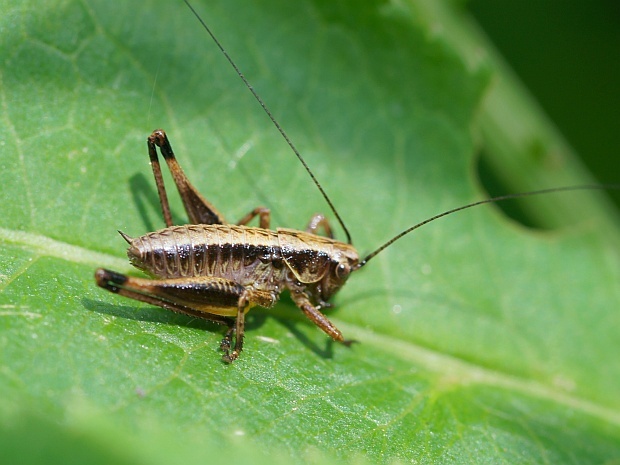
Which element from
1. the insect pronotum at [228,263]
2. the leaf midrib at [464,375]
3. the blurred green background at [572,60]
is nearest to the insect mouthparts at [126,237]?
the insect pronotum at [228,263]

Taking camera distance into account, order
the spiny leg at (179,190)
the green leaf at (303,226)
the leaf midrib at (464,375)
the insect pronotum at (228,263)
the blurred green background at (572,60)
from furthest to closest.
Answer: the blurred green background at (572,60) < the leaf midrib at (464,375) < the spiny leg at (179,190) < the insect pronotum at (228,263) < the green leaf at (303,226)

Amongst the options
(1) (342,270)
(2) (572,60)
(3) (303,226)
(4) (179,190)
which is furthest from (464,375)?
(2) (572,60)

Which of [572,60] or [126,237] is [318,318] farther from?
[572,60]

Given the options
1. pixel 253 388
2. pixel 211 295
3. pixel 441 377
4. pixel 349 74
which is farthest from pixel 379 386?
pixel 349 74

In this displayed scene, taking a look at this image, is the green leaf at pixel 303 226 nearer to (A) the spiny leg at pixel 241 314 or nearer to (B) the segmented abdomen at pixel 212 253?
(A) the spiny leg at pixel 241 314

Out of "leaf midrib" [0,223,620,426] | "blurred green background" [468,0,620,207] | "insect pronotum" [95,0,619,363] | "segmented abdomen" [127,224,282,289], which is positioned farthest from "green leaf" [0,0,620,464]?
"blurred green background" [468,0,620,207]

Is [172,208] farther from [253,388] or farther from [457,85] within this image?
[457,85]
